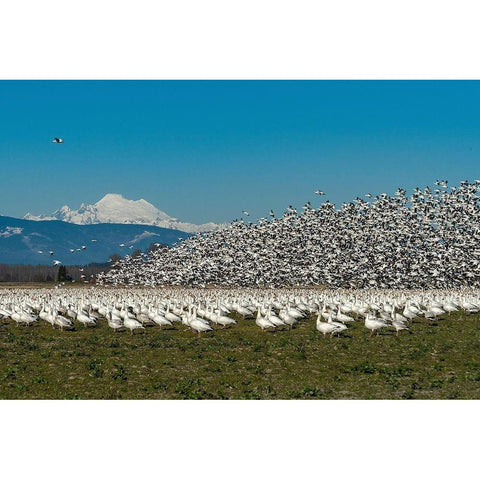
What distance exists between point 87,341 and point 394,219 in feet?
287

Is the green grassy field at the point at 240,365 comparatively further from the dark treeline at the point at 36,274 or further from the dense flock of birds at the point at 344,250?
the dark treeline at the point at 36,274

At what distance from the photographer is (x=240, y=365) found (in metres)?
29.3

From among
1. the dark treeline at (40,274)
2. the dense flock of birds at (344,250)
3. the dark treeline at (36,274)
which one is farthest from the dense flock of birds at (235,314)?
the dark treeline at (36,274)

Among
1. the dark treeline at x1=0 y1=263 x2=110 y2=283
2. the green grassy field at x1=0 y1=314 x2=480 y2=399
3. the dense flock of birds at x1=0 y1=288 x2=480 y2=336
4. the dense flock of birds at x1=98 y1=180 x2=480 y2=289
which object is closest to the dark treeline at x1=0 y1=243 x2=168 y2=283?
the dark treeline at x1=0 y1=263 x2=110 y2=283

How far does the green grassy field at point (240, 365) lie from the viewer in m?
24.4

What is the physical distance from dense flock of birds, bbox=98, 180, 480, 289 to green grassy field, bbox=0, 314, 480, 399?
177 feet

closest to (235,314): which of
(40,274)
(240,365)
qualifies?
(240,365)

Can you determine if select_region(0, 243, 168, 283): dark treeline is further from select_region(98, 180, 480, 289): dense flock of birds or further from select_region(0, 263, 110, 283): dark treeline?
select_region(98, 180, 480, 289): dense flock of birds

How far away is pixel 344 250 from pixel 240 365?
8792 centimetres

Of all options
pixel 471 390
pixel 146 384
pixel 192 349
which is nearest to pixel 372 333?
pixel 192 349

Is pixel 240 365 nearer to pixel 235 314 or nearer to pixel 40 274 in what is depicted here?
Answer: pixel 235 314

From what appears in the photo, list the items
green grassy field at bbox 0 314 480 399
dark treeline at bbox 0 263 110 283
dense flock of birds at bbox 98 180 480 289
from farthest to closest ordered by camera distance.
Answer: dark treeline at bbox 0 263 110 283 → dense flock of birds at bbox 98 180 480 289 → green grassy field at bbox 0 314 480 399

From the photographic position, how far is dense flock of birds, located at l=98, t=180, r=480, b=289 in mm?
98938

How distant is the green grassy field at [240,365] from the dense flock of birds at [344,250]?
5409 centimetres
